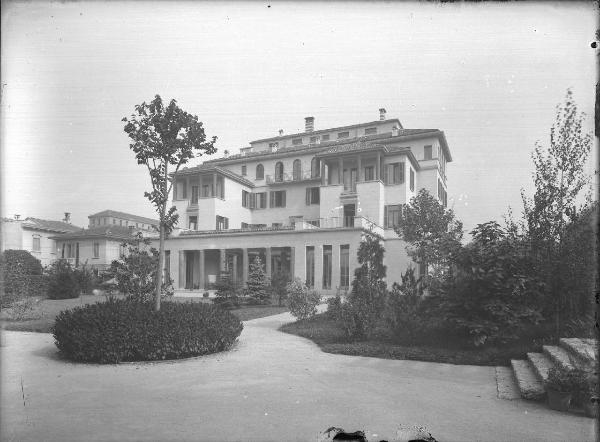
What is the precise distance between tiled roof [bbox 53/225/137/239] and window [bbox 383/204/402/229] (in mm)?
20946

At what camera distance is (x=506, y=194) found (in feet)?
31.7

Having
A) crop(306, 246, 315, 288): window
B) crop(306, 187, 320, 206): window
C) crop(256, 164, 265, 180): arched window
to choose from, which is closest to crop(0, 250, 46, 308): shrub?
crop(306, 246, 315, 288): window

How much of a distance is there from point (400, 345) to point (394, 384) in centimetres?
329

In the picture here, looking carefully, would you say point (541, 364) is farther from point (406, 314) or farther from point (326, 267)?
point (326, 267)

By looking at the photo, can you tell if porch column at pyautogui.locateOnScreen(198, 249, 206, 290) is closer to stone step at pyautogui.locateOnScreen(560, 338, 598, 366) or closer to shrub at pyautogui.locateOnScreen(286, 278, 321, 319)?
shrub at pyautogui.locateOnScreen(286, 278, 321, 319)

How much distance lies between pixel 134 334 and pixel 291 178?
27.0m

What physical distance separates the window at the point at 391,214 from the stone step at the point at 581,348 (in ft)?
73.4

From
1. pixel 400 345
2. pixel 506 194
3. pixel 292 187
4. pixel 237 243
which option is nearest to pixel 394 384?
pixel 400 345

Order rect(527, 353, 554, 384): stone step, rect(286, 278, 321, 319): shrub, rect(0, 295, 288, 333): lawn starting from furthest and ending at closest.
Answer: rect(286, 278, 321, 319): shrub, rect(0, 295, 288, 333): lawn, rect(527, 353, 554, 384): stone step

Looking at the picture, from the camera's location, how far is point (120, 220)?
37.5 feet

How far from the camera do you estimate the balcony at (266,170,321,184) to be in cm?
3372

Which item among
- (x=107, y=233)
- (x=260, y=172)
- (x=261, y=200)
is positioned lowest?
(x=107, y=233)

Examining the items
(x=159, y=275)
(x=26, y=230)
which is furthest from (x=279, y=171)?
(x=26, y=230)

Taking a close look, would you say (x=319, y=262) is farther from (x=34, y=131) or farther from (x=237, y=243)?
(x=34, y=131)
